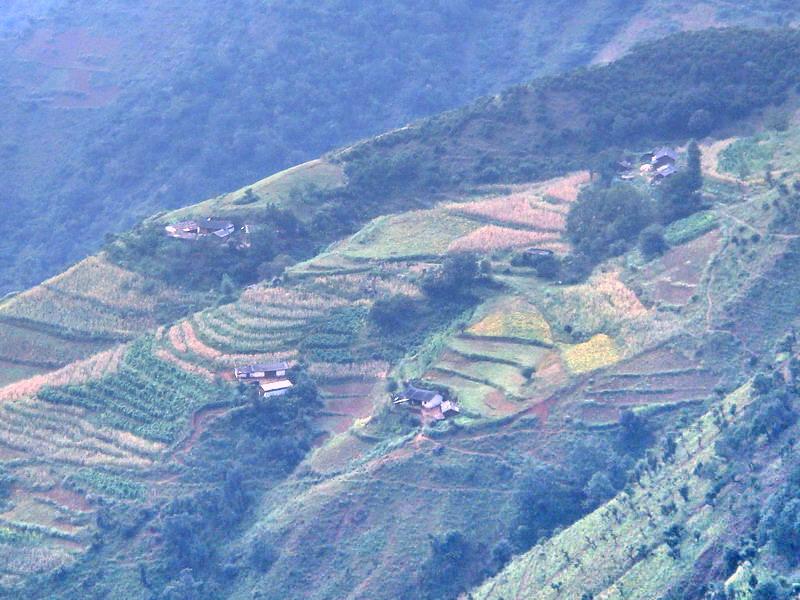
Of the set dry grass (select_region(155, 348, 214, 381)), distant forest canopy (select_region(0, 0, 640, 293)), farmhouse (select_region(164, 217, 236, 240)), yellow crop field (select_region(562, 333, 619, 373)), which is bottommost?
distant forest canopy (select_region(0, 0, 640, 293))

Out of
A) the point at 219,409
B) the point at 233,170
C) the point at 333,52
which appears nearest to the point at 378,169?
the point at 219,409

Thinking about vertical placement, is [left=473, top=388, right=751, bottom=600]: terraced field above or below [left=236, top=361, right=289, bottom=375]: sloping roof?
above

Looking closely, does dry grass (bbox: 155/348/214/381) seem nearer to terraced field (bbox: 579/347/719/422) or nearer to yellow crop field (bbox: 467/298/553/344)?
yellow crop field (bbox: 467/298/553/344)

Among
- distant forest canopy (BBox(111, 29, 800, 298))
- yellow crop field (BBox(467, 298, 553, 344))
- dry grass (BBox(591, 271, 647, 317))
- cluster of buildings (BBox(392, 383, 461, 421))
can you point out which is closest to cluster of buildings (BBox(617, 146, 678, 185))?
distant forest canopy (BBox(111, 29, 800, 298))

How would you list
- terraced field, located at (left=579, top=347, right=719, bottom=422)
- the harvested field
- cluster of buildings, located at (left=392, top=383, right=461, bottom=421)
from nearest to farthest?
terraced field, located at (left=579, top=347, right=719, bottom=422)
cluster of buildings, located at (left=392, top=383, right=461, bottom=421)
the harvested field

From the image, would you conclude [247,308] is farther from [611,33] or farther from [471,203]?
[611,33]

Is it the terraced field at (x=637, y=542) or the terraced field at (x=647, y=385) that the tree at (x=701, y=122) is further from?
the terraced field at (x=637, y=542)

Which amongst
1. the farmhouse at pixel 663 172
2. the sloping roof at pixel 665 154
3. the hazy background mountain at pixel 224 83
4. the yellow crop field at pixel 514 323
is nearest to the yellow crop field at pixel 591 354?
the yellow crop field at pixel 514 323

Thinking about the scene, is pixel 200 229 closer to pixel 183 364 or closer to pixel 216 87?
pixel 183 364
